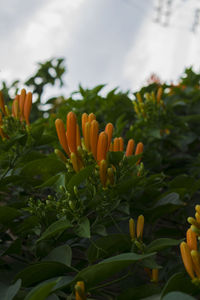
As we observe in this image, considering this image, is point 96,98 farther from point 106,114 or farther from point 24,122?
point 24,122

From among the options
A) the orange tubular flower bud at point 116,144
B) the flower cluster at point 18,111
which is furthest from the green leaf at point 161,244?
the flower cluster at point 18,111

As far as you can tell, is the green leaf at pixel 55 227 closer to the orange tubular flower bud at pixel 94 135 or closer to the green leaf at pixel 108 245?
the green leaf at pixel 108 245

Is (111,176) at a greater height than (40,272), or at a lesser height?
greater

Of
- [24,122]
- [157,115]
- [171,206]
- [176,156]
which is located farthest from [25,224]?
[176,156]

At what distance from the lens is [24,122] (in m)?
1.38

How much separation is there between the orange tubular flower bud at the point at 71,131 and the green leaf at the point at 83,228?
0.21m

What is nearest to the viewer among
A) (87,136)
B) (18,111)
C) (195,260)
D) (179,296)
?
(179,296)

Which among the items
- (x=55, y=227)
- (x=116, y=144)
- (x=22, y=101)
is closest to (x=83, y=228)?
(x=55, y=227)

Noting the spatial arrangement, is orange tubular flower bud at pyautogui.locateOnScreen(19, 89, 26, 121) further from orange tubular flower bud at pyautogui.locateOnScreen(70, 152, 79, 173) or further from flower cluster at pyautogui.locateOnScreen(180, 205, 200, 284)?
flower cluster at pyautogui.locateOnScreen(180, 205, 200, 284)

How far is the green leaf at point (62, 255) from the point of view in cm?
93

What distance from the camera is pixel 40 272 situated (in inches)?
36.0

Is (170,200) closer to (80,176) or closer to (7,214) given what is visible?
(80,176)

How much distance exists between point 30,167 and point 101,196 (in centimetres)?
29

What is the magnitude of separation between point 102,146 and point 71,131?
0.11m
